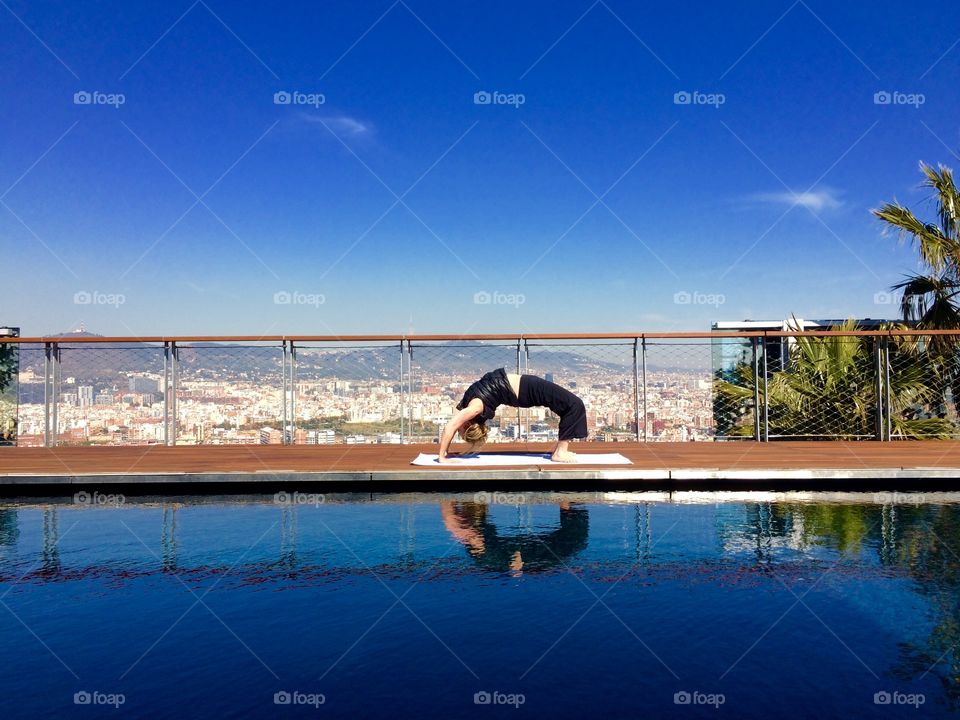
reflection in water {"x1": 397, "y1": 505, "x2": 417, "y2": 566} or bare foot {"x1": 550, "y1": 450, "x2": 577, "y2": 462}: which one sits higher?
bare foot {"x1": 550, "y1": 450, "x2": 577, "y2": 462}

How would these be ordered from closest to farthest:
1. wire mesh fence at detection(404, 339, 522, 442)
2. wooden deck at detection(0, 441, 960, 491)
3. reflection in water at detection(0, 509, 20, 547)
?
reflection in water at detection(0, 509, 20, 547) → wooden deck at detection(0, 441, 960, 491) → wire mesh fence at detection(404, 339, 522, 442)

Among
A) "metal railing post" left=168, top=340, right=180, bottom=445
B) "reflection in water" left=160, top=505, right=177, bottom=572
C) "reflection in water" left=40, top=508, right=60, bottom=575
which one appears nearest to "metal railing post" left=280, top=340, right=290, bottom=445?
"metal railing post" left=168, top=340, right=180, bottom=445

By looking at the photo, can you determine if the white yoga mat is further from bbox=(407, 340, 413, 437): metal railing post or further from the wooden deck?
bbox=(407, 340, 413, 437): metal railing post

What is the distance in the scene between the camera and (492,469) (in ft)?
21.6

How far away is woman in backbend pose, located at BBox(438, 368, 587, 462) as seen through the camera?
687 centimetres

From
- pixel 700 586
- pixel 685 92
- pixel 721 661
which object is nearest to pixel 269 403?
pixel 685 92

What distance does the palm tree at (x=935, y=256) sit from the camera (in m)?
12.9

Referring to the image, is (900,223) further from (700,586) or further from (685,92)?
(700,586)

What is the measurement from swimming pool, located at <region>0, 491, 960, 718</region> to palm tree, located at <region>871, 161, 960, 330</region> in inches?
350

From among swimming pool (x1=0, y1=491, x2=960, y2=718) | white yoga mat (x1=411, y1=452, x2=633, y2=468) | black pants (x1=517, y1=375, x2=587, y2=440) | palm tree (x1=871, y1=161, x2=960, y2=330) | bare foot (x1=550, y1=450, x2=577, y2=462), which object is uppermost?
palm tree (x1=871, y1=161, x2=960, y2=330)

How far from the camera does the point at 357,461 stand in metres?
7.68

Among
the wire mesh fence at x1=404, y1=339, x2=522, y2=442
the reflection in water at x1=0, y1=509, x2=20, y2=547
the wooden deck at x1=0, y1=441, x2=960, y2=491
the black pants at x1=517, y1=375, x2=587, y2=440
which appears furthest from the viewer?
the wire mesh fence at x1=404, y1=339, x2=522, y2=442

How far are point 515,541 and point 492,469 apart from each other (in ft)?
6.65

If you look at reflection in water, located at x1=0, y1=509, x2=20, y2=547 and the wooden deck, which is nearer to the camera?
reflection in water, located at x1=0, y1=509, x2=20, y2=547
